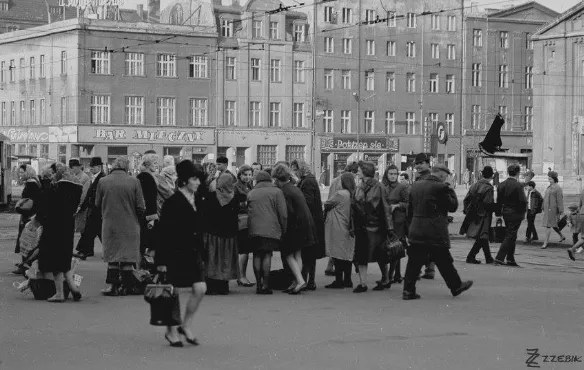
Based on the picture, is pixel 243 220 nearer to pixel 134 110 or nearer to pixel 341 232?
pixel 341 232

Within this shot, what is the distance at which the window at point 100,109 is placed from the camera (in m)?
72.7

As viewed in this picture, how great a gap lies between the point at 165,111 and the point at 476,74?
2739 cm

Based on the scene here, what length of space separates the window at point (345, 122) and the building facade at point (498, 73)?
411 inches

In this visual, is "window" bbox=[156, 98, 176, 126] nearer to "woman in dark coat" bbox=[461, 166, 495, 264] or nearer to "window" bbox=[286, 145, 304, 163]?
"window" bbox=[286, 145, 304, 163]

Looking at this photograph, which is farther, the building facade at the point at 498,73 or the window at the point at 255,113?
the building facade at the point at 498,73

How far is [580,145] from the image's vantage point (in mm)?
69250

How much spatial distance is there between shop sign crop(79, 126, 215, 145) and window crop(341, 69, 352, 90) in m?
12.1

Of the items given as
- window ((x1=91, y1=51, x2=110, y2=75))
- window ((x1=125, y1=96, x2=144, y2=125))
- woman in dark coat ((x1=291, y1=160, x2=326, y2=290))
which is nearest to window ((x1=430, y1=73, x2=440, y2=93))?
window ((x1=125, y1=96, x2=144, y2=125))

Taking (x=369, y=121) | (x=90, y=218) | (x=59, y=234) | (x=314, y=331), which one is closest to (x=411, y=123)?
(x=369, y=121)

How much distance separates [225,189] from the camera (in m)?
15.8

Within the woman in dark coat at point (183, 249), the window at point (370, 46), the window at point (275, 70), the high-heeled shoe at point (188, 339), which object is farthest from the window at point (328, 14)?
the high-heeled shoe at point (188, 339)

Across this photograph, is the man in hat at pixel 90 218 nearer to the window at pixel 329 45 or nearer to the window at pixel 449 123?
the window at pixel 329 45

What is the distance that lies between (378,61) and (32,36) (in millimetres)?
25234

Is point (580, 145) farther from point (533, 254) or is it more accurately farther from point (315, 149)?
point (533, 254)
